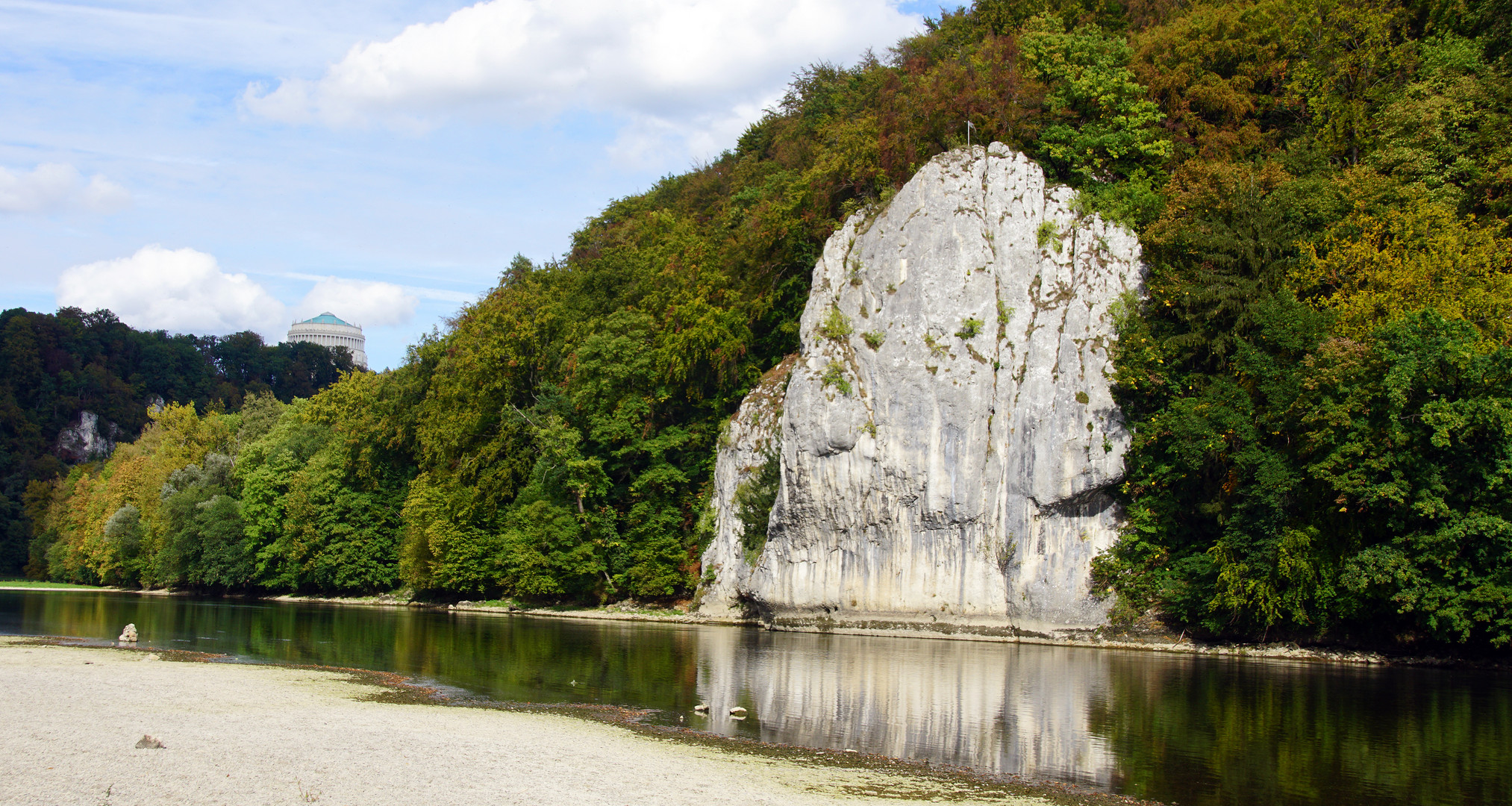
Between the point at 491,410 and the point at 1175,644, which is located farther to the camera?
the point at 491,410

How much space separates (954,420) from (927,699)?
20.4m

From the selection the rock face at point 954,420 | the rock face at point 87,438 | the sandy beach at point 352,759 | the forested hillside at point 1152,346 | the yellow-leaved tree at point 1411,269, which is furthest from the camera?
the rock face at point 87,438

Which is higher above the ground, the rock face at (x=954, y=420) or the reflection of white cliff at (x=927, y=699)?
the rock face at (x=954, y=420)

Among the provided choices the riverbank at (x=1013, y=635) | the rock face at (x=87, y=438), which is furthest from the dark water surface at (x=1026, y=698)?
the rock face at (x=87, y=438)

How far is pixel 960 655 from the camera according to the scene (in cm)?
3375

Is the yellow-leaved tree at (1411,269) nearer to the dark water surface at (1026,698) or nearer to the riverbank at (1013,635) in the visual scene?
the riverbank at (1013,635)

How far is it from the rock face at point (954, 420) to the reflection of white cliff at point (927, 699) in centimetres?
434

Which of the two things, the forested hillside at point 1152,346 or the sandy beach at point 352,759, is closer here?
the sandy beach at point 352,759

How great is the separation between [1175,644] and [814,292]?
22.1m

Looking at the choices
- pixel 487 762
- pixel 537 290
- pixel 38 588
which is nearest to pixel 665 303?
pixel 537 290

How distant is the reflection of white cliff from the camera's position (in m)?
18.9

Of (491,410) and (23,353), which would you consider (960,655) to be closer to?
(491,410)

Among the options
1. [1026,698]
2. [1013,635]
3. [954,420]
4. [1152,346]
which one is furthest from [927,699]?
[1152,346]

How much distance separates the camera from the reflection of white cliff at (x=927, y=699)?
18.9m
